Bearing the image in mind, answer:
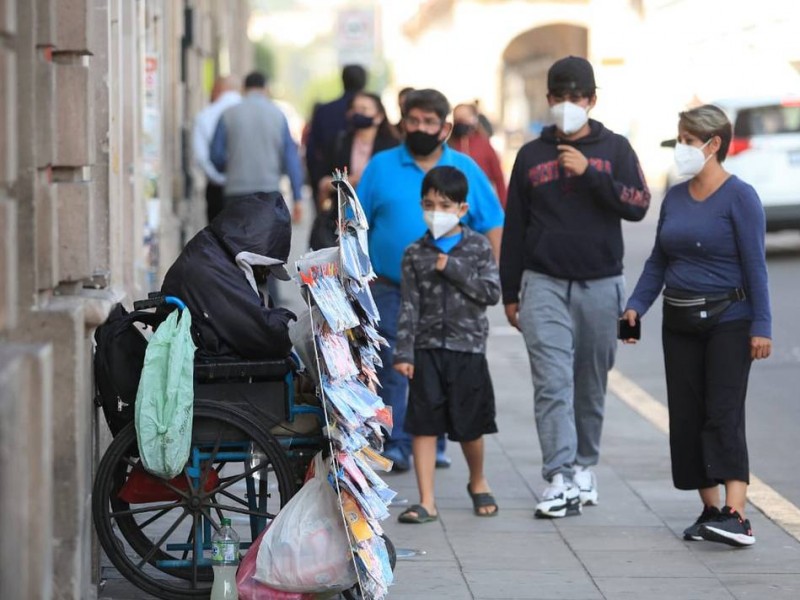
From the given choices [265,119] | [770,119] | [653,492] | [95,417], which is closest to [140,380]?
[95,417]

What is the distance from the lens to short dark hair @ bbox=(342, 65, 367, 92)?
1263cm

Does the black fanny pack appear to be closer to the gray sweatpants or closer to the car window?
the gray sweatpants

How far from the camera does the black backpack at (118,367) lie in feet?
18.8

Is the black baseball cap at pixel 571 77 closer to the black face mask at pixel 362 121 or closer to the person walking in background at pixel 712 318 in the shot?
the person walking in background at pixel 712 318

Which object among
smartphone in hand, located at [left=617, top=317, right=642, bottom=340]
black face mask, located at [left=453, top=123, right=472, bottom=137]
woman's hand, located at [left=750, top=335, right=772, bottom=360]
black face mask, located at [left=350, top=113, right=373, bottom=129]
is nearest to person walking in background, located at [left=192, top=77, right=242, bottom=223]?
black face mask, located at [left=453, top=123, right=472, bottom=137]

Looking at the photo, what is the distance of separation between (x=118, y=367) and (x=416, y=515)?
79.8 inches

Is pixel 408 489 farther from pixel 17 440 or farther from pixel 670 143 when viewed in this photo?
pixel 17 440

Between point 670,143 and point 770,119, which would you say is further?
point 770,119

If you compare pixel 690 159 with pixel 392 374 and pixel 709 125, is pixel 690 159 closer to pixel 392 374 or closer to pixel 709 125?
pixel 709 125

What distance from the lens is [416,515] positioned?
7.34 m

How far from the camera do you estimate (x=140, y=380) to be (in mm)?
5582

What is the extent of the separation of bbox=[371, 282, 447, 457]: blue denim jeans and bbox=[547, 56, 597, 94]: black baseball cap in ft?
A: 4.71

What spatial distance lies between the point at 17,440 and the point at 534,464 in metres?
4.85

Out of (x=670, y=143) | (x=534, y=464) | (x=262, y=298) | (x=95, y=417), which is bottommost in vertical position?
(x=534, y=464)
